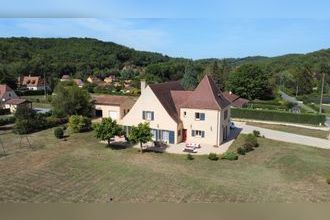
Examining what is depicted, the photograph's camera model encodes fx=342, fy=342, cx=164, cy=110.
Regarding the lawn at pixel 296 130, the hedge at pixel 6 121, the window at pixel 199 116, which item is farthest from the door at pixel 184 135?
the hedge at pixel 6 121

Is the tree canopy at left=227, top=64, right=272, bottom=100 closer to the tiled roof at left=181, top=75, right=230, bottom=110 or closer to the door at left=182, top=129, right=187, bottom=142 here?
the tiled roof at left=181, top=75, right=230, bottom=110

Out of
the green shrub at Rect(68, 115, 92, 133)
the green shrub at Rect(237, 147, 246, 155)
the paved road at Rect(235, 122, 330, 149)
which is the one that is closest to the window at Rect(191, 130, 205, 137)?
the green shrub at Rect(237, 147, 246, 155)

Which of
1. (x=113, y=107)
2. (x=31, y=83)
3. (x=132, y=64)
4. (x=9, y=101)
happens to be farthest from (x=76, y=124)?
(x=132, y=64)

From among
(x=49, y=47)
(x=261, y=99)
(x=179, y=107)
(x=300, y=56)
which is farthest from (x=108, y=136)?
(x=300, y=56)

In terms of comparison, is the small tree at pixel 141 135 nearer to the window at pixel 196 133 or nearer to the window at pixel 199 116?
the window at pixel 196 133

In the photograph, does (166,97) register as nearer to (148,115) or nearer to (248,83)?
(148,115)

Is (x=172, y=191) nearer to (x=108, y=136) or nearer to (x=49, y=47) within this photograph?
(x=108, y=136)
